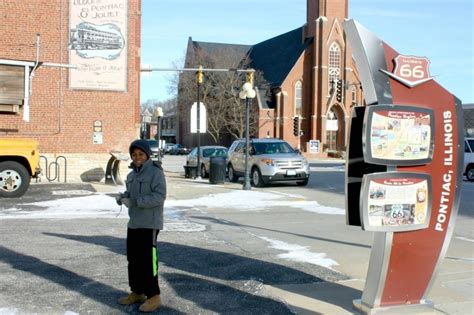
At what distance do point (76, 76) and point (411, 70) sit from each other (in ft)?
55.2

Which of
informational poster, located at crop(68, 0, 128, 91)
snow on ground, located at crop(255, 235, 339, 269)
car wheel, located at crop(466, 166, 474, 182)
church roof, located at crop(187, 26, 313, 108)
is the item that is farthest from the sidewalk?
church roof, located at crop(187, 26, 313, 108)

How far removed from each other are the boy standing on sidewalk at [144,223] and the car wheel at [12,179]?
9.93 meters

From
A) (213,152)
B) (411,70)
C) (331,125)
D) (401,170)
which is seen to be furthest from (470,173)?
(331,125)

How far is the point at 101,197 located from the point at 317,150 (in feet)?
162

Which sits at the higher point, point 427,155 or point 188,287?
point 427,155

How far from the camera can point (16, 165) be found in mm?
14312

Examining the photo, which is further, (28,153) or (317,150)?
(317,150)

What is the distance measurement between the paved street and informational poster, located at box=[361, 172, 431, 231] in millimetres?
1086

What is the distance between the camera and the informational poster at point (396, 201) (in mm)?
4918

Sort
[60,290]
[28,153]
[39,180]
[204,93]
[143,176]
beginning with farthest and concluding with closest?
[204,93] < [39,180] < [28,153] < [60,290] < [143,176]

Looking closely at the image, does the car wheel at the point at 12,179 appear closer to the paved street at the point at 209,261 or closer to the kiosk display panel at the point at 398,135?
the paved street at the point at 209,261

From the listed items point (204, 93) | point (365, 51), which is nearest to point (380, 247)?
point (365, 51)

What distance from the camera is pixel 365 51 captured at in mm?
5039

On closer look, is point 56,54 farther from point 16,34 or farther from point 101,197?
point 101,197
